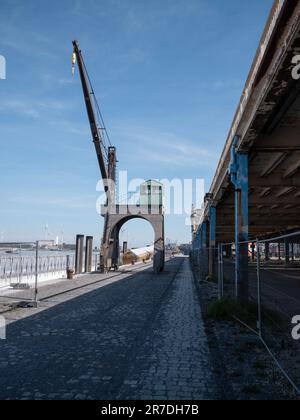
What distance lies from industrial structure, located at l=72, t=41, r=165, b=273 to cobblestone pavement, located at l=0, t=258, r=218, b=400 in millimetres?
20437

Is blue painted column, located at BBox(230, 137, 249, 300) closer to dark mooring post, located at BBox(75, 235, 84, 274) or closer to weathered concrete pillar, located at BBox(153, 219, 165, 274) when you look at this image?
dark mooring post, located at BBox(75, 235, 84, 274)

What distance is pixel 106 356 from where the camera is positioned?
21.0ft

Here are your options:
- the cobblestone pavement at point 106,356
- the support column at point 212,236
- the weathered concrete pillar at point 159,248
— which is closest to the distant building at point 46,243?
the cobblestone pavement at point 106,356

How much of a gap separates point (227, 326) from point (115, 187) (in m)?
27.7

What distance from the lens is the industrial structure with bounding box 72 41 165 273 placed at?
30.8 metres

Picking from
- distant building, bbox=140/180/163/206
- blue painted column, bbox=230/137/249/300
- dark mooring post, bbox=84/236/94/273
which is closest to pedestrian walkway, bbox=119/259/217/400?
blue painted column, bbox=230/137/249/300

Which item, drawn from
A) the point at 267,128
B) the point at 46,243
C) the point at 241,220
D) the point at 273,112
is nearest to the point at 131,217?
the point at 46,243

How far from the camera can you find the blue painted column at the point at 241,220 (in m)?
10.7

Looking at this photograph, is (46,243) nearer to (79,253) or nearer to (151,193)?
(79,253)

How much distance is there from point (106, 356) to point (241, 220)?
21.6ft

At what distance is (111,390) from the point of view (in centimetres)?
477

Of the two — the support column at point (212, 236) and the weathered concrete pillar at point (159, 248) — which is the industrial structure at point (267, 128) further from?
the weathered concrete pillar at point (159, 248)

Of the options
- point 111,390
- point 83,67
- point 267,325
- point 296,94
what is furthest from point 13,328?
point 83,67

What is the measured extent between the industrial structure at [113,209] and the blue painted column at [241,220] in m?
19.2
